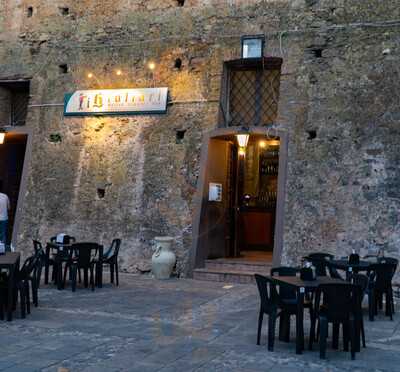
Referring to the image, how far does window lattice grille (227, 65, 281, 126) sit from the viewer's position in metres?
11.1

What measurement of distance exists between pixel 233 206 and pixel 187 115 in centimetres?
→ 213

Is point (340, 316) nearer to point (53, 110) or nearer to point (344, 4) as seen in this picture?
point (344, 4)

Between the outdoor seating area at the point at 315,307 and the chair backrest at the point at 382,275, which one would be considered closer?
the outdoor seating area at the point at 315,307

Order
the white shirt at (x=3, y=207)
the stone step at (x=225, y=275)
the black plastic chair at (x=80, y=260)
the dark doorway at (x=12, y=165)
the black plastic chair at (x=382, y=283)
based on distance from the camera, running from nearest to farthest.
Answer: the black plastic chair at (x=382, y=283) → the black plastic chair at (x=80, y=260) → the stone step at (x=225, y=275) → the white shirt at (x=3, y=207) → the dark doorway at (x=12, y=165)

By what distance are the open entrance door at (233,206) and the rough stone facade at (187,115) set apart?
0.30 m

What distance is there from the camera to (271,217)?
1365 centimetres

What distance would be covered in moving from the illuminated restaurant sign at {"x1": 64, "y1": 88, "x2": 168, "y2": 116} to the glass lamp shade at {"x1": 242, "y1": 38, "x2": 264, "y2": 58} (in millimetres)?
1746

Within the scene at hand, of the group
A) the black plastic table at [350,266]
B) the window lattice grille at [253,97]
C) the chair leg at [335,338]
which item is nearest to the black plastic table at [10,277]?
the chair leg at [335,338]

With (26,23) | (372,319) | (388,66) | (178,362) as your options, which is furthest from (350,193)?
(26,23)

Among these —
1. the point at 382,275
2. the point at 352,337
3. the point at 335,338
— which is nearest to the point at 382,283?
the point at 382,275

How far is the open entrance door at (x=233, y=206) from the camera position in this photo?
35.6 ft

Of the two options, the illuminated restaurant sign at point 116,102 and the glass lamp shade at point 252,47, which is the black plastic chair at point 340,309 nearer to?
the glass lamp shade at point 252,47

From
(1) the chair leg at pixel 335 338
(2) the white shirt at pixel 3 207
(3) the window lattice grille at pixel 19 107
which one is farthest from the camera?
(3) the window lattice grille at pixel 19 107

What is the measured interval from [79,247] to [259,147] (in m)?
7.02
